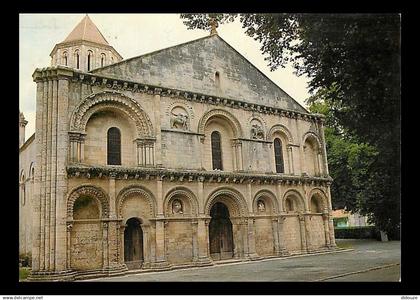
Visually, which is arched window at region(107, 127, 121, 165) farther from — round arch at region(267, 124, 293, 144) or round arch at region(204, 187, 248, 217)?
round arch at region(267, 124, 293, 144)

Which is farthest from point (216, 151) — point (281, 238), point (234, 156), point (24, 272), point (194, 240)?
point (24, 272)

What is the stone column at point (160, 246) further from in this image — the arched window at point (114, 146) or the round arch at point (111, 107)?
the round arch at point (111, 107)

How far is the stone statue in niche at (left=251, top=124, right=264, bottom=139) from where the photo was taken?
20.8 meters

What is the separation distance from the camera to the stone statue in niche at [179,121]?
1851cm

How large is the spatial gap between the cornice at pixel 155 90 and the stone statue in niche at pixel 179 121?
2.75 ft

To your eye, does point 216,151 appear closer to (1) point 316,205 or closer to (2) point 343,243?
(1) point 316,205

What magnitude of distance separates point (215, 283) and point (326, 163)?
11152 mm

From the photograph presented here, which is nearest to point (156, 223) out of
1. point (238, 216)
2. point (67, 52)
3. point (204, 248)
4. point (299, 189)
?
point (204, 248)

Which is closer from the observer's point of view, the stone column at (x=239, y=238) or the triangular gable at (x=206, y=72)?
the triangular gable at (x=206, y=72)

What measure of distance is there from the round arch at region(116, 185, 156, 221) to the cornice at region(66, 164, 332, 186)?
42 centimetres

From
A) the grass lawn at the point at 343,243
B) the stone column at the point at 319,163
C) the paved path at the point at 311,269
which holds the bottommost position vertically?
the paved path at the point at 311,269

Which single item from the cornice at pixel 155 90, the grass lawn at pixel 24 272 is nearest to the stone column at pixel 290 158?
the cornice at pixel 155 90

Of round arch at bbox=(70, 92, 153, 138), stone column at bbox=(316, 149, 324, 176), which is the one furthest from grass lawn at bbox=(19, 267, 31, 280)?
stone column at bbox=(316, 149, 324, 176)

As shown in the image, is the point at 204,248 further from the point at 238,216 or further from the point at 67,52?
the point at 67,52
